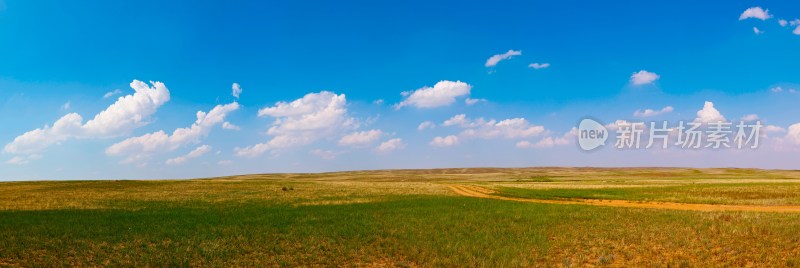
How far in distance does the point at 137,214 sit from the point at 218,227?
8964 mm

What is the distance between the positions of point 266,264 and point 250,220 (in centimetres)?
970

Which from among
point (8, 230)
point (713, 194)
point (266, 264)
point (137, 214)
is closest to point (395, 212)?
point (266, 264)

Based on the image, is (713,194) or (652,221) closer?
(652,221)

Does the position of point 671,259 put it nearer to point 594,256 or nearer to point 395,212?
point 594,256

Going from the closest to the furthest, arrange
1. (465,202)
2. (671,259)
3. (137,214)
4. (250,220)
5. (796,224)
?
1. (671,259)
2. (796,224)
3. (250,220)
4. (137,214)
5. (465,202)

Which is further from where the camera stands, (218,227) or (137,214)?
(137,214)

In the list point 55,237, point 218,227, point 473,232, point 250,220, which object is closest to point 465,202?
point 473,232

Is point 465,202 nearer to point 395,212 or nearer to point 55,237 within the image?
point 395,212

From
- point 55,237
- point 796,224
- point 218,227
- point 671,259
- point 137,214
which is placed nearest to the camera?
point 671,259

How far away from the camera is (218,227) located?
2583cm

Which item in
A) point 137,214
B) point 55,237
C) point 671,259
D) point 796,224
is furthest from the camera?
point 137,214

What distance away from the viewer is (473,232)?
25.2 meters

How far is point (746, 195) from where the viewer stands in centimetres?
4534

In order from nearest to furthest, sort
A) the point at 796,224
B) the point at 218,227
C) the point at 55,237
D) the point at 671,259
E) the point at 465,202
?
the point at 671,259, the point at 55,237, the point at 796,224, the point at 218,227, the point at 465,202
